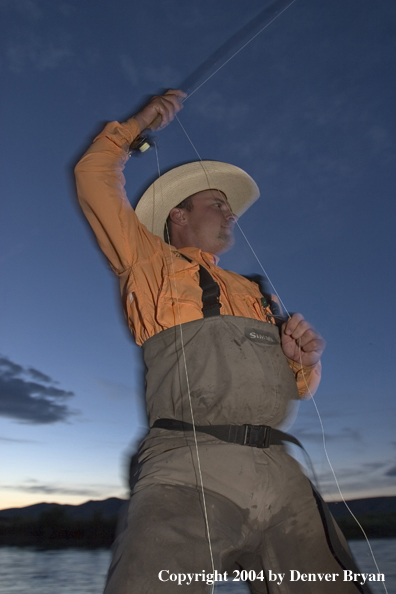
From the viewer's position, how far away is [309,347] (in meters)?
2.28

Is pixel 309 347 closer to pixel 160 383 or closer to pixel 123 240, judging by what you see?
pixel 160 383

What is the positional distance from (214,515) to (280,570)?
1.56 feet

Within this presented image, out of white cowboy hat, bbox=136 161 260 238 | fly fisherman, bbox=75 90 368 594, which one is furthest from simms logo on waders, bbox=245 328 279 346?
white cowboy hat, bbox=136 161 260 238

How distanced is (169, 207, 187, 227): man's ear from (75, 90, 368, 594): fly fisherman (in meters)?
0.68

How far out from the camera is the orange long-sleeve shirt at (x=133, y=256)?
7.06 ft

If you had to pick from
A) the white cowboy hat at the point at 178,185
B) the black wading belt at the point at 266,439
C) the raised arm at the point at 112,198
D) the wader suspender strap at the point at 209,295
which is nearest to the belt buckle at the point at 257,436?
the black wading belt at the point at 266,439

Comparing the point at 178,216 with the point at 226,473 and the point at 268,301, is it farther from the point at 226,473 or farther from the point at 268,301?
the point at 226,473

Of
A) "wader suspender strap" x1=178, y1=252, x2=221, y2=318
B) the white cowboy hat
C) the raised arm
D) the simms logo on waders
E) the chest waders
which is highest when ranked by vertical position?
the white cowboy hat

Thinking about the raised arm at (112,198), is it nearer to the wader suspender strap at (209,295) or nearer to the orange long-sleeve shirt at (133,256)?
the orange long-sleeve shirt at (133,256)

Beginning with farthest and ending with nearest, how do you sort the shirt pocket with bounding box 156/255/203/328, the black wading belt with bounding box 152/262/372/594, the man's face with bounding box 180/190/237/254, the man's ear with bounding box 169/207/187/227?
the man's ear with bounding box 169/207/187/227 → the man's face with bounding box 180/190/237/254 → the shirt pocket with bounding box 156/255/203/328 → the black wading belt with bounding box 152/262/372/594

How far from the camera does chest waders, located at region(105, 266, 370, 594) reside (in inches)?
62.1

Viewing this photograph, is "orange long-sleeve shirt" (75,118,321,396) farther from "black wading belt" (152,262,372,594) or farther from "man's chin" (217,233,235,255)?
"man's chin" (217,233,235,255)

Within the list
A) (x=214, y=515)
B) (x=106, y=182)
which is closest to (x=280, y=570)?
(x=214, y=515)

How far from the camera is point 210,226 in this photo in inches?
120
